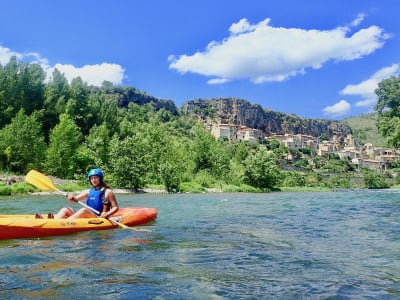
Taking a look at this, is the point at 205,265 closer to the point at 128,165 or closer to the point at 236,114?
the point at 128,165

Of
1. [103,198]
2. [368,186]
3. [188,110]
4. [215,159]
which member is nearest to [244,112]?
[188,110]

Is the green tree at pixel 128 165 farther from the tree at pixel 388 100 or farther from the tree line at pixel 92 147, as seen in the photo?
the tree at pixel 388 100

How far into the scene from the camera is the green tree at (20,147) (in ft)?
121

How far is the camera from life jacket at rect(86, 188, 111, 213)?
973cm

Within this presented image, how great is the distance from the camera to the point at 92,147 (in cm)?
4353

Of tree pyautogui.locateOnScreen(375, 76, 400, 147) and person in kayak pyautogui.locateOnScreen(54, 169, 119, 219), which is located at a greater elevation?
tree pyautogui.locateOnScreen(375, 76, 400, 147)

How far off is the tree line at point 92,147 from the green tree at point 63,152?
87 millimetres

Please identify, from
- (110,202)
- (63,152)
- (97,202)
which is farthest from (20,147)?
(110,202)

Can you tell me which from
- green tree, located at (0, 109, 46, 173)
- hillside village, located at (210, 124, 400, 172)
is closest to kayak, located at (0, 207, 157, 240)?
green tree, located at (0, 109, 46, 173)

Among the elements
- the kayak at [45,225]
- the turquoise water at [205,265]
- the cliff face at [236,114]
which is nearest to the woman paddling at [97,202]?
the kayak at [45,225]

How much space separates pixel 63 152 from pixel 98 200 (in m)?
30.6

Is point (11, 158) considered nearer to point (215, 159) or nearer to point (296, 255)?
point (215, 159)

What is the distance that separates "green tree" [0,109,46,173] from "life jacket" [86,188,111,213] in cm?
2998

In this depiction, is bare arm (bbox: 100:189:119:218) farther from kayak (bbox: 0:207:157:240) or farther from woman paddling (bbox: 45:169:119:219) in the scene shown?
kayak (bbox: 0:207:157:240)
